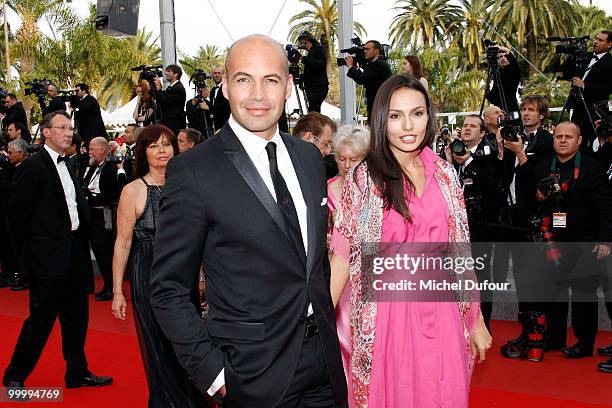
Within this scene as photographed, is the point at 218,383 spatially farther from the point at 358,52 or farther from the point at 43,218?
the point at 358,52

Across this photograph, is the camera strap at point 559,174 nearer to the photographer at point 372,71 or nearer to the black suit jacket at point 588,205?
the black suit jacket at point 588,205

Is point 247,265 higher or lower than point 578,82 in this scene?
lower

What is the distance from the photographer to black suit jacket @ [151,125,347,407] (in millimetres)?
2145

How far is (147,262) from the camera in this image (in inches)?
163

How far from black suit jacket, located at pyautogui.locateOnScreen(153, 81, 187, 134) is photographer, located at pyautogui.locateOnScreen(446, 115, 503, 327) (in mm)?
5377

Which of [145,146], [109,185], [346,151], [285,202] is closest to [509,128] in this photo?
[346,151]

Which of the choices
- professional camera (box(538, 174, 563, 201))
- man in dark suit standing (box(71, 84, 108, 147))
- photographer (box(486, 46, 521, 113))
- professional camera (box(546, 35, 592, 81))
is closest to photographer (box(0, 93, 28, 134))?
man in dark suit standing (box(71, 84, 108, 147))

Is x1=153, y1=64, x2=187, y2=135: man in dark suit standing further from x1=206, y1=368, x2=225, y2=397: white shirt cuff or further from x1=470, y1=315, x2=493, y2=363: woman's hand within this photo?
x1=206, y1=368, x2=225, y2=397: white shirt cuff

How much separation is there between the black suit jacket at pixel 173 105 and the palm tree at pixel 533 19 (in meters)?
24.9

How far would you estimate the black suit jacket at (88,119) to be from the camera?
37.6 feet

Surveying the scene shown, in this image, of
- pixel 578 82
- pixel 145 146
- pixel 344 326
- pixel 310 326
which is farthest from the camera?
pixel 578 82

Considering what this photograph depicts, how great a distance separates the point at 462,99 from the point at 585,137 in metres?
27.2

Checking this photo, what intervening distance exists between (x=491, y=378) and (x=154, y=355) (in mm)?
2281

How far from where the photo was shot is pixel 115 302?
4254mm
